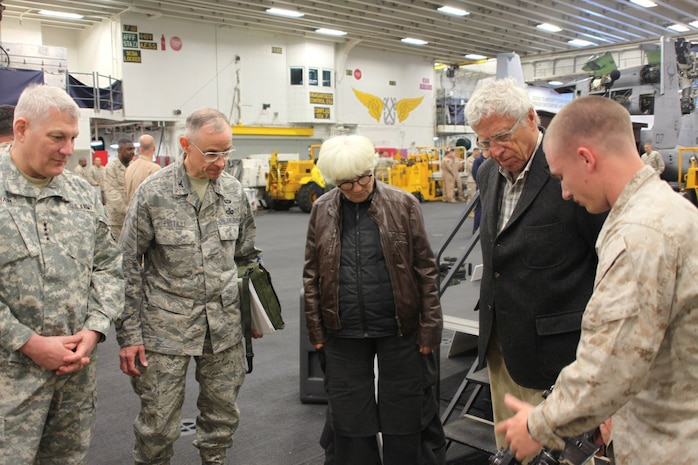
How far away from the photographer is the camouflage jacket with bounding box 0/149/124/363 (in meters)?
1.94

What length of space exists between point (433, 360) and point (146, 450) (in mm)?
1321

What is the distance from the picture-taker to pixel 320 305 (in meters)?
2.58

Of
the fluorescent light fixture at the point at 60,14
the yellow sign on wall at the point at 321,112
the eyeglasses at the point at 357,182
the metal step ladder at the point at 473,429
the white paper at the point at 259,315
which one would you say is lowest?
the metal step ladder at the point at 473,429

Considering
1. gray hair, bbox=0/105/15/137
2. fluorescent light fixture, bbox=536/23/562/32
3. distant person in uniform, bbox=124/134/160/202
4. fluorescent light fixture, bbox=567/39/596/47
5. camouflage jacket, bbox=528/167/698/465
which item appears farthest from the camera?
fluorescent light fixture, bbox=567/39/596/47

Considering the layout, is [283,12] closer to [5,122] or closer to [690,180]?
[690,180]

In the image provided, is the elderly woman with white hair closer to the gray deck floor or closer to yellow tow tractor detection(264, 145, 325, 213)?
the gray deck floor

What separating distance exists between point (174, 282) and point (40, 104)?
90cm

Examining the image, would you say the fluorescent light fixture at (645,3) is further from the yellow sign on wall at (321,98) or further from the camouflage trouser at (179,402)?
the camouflage trouser at (179,402)

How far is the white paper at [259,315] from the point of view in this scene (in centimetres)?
277

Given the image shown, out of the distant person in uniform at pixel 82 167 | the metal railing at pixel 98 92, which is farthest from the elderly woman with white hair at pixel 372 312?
the metal railing at pixel 98 92

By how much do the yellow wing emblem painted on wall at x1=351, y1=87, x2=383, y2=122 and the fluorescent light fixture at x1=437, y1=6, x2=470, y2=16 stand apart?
17.2 feet

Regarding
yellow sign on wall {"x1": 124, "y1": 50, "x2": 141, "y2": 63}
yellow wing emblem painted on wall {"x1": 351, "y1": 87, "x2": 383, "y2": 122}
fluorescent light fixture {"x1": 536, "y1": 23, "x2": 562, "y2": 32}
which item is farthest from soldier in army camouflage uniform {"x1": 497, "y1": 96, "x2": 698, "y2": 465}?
yellow wing emblem painted on wall {"x1": 351, "y1": 87, "x2": 383, "y2": 122}

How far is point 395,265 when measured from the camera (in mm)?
2480

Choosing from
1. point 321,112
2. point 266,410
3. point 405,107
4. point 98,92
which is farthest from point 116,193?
point 405,107
